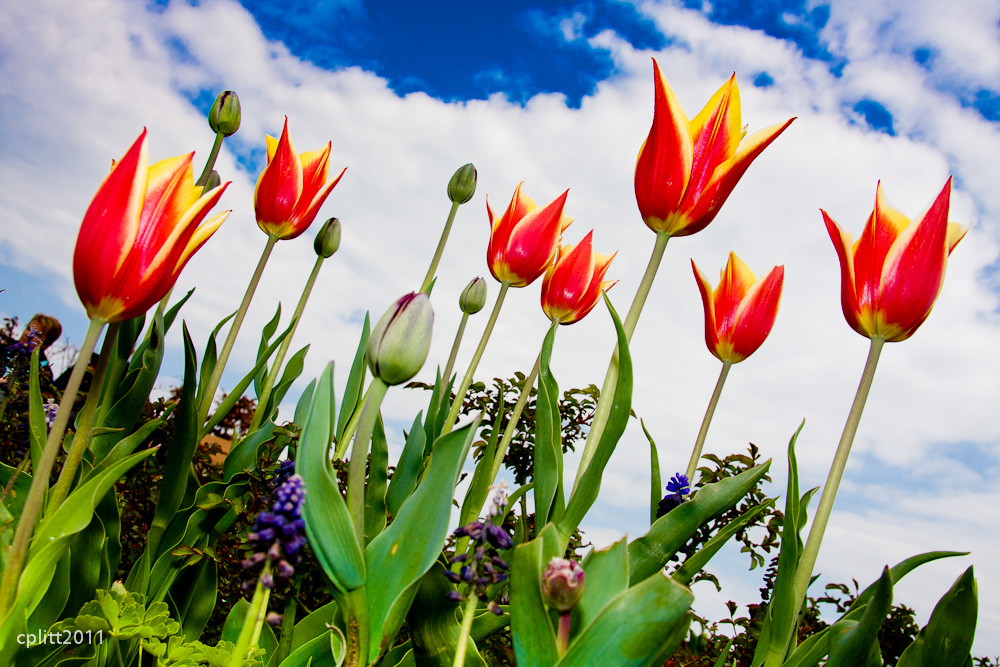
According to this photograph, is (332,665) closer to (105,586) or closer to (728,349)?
(105,586)

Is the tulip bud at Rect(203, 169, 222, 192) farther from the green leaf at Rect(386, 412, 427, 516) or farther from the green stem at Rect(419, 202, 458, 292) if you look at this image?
the green leaf at Rect(386, 412, 427, 516)

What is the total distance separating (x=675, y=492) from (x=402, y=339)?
0.87 metres

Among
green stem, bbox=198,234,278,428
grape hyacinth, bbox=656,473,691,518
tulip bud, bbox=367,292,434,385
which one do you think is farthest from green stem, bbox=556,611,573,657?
green stem, bbox=198,234,278,428

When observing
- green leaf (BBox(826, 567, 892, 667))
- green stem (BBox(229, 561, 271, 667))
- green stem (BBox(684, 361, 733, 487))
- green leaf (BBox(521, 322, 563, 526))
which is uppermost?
green stem (BBox(684, 361, 733, 487))

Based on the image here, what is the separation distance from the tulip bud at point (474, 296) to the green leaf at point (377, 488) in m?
0.66

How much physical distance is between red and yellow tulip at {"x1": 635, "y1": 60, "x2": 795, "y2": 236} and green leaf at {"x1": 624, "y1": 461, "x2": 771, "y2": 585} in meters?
0.58

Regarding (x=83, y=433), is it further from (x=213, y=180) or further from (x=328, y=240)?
(x=328, y=240)

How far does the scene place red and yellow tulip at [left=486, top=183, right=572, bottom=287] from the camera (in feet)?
7.33

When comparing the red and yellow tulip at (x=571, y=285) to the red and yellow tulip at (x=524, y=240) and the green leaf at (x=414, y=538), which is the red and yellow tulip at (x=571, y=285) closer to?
the red and yellow tulip at (x=524, y=240)

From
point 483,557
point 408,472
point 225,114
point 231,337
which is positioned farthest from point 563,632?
point 225,114

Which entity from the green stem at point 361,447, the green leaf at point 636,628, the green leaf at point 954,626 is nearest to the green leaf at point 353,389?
the green stem at point 361,447

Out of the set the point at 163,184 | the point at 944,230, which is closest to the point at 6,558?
the point at 163,184

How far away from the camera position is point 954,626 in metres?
1.31

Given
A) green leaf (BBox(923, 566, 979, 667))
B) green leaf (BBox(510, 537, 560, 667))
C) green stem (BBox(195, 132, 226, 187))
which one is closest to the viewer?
green leaf (BBox(510, 537, 560, 667))
